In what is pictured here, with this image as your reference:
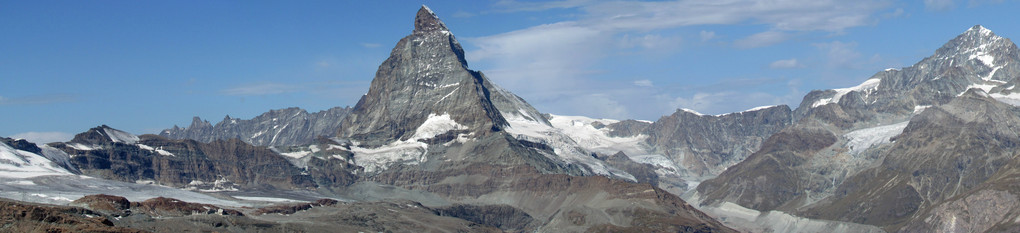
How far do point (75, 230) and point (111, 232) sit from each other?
21.3 ft

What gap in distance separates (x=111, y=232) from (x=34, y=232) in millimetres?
11489

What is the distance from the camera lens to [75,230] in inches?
7667

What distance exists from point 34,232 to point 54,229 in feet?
10.3

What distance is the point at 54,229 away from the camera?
648 feet

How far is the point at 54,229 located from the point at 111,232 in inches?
335

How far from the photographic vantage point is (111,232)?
200m

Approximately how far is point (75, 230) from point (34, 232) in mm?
7767

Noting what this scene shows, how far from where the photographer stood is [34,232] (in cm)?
19738
